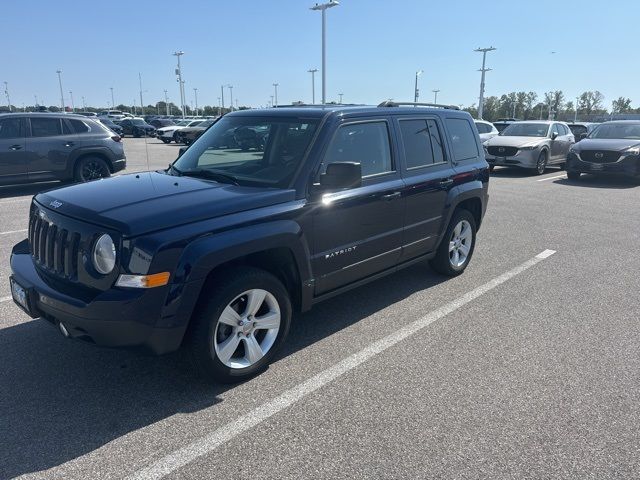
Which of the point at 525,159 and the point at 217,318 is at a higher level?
the point at 217,318

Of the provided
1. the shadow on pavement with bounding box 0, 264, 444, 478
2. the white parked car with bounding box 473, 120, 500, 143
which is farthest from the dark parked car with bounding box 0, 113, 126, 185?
the white parked car with bounding box 473, 120, 500, 143

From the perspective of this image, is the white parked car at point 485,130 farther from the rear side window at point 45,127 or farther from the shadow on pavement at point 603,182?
the rear side window at point 45,127

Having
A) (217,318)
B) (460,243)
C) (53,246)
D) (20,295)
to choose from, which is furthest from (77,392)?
(460,243)

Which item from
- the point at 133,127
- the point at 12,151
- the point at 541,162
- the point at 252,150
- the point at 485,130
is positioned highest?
the point at 252,150

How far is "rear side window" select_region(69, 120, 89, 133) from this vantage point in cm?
1102

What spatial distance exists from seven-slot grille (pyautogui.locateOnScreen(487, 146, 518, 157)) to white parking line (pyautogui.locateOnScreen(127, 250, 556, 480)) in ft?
39.1

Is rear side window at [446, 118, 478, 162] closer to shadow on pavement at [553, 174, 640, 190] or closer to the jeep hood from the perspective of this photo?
the jeep hood

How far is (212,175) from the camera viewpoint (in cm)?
397

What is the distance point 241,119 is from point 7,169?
313 inches

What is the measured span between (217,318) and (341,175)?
131 cm

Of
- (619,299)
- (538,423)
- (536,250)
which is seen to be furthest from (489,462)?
(536,250)

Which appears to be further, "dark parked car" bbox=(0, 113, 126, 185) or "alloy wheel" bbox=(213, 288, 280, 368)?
"dark parked car" bbox=(0, 113, 126, 185)

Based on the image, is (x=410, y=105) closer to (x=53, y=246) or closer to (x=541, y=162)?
(x=53, y=246)

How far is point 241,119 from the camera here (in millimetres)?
4527
